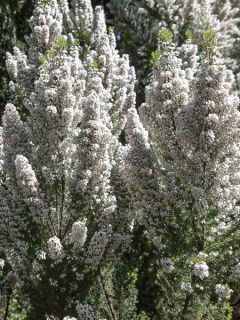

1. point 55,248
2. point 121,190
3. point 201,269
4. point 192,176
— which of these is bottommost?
point 201,269

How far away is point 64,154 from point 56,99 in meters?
0.77

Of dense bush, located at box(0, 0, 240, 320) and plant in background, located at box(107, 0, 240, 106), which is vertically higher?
plant in background, located at box(107, 0, 240, 106)

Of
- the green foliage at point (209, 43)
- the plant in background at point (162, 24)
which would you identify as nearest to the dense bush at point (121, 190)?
the green foliage at point (209, 43)

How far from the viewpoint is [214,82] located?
5.64m

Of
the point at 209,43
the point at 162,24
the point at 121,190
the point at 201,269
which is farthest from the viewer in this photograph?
the point at 162,24

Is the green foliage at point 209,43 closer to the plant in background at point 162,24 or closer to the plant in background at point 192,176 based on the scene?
the plant in background at point 192,176

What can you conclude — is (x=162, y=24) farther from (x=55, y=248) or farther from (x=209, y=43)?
(x=55, y=248)

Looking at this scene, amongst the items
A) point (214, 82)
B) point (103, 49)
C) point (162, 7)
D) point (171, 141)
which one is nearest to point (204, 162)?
point (171, 141)

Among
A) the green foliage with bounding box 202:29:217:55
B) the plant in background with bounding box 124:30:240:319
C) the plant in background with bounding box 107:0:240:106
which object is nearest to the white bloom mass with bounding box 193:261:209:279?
the plant in background with bounding box 124:30:240:319

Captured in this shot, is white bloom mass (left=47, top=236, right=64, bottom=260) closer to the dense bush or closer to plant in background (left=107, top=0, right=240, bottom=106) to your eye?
the dense bush

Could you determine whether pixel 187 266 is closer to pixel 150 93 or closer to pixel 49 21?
pixel 150 93

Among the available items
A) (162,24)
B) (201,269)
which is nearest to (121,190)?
(201,269)

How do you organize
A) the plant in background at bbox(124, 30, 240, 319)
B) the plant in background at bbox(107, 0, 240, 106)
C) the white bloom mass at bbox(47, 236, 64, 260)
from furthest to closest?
the plant in background at bbox(107, 0, 240, 106) < the white bloom mass at bbox(47, 236, 64, 260) < the plant in background at bbox(124, 30, 240, 319)

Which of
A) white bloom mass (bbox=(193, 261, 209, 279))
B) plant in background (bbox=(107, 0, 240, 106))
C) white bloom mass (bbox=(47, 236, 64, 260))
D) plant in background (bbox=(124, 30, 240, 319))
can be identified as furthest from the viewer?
plant in background (bbox=(107, 0, 240, 106))
